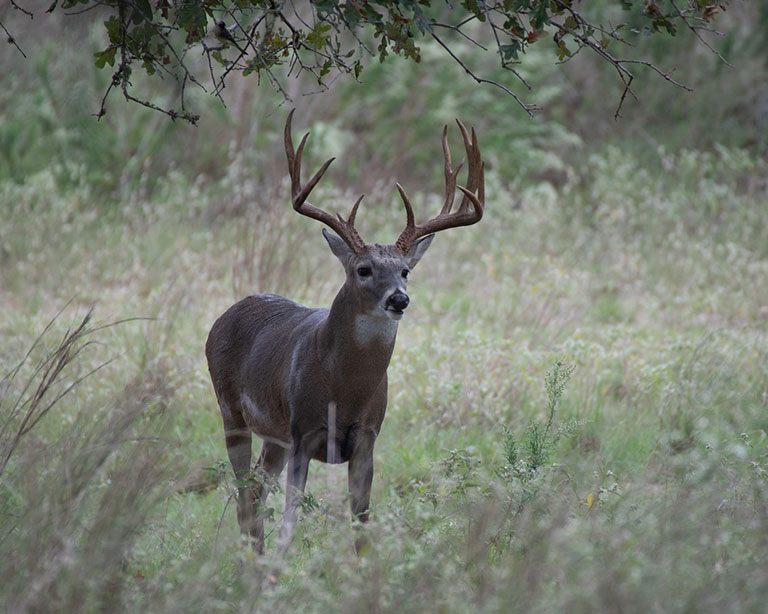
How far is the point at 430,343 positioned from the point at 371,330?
273cm

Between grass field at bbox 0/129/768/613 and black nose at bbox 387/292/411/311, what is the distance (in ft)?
2.22

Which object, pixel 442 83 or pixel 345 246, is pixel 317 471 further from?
pixel 442 83

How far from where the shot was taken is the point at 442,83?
14.2m

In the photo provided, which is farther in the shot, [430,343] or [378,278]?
[430,343]

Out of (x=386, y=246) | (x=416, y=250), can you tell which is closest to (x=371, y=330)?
(x=386, y=246)

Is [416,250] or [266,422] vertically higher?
[416,250]

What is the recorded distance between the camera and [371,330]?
15.3 feet

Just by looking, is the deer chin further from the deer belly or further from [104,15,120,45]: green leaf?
[104,15,120,45]: green leaf

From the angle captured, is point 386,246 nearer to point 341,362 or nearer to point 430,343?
point 341,362

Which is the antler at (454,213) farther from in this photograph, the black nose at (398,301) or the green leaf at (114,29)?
the green leaf at (114,29)

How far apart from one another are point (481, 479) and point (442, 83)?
1011cm

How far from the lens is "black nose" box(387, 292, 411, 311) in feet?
14.7

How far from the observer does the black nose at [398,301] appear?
449 cm

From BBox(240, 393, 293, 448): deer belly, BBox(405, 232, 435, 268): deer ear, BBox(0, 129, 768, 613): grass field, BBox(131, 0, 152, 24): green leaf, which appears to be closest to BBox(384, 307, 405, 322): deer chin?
BBox(405, 232, 435, 268): deer ear
